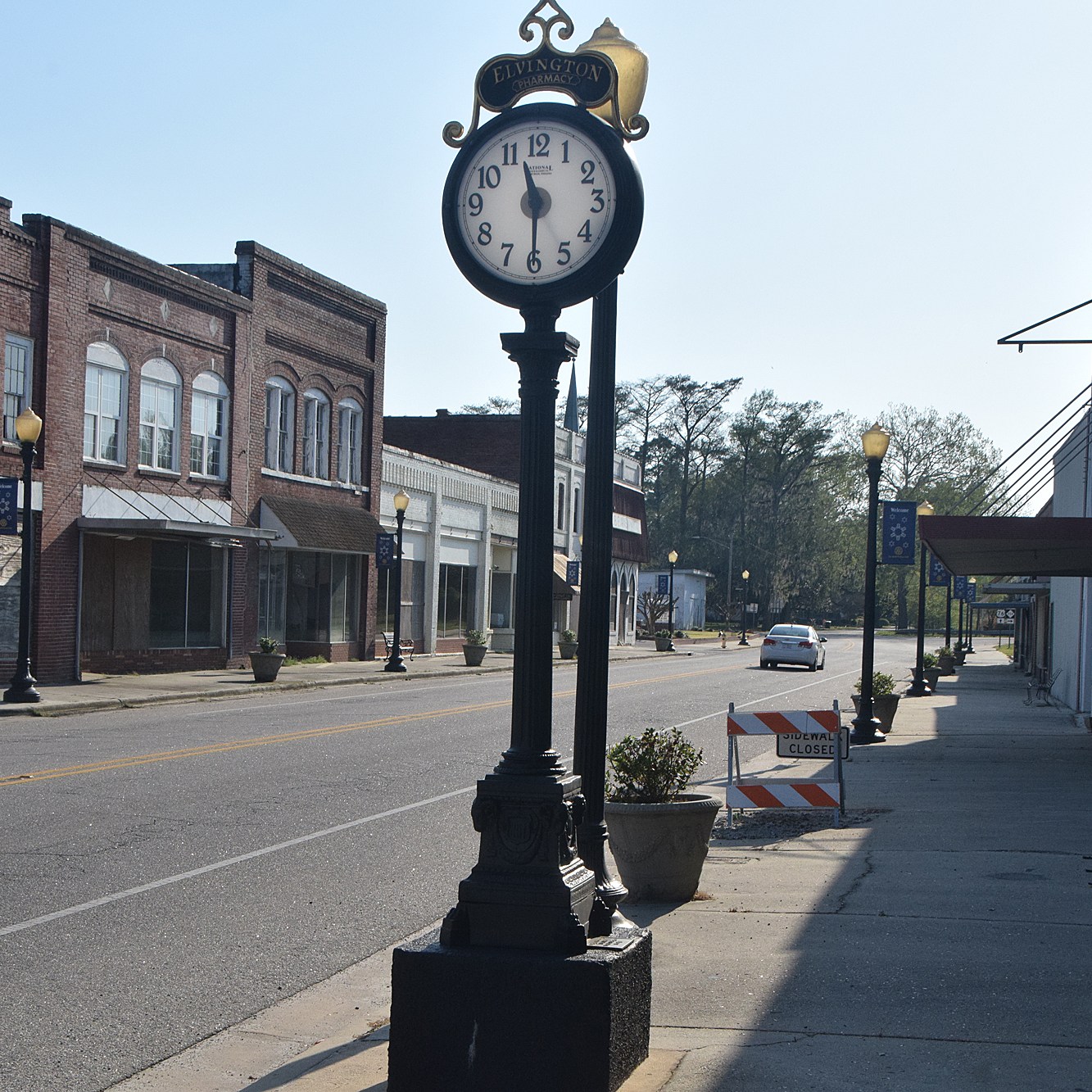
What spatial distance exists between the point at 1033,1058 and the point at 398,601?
29.4 meters

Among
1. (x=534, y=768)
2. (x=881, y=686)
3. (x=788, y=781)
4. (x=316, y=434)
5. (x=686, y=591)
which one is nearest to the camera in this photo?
(x=534, y=768)

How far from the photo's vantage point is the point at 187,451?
3108 centimetres

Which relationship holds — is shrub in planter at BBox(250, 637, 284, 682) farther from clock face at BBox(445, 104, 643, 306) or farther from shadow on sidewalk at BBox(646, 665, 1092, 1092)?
clock face at BBox(445, 104, 643, 306)

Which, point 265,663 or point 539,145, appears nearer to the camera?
point 539,145

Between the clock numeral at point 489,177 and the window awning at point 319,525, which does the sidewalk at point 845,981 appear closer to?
the clock numeral at point 489,177

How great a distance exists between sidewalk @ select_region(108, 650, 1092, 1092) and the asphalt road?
44 cm

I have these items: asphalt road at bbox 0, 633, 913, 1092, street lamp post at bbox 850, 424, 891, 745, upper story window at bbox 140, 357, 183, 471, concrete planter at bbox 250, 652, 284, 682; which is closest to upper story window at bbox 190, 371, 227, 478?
upper story window at bbox 140, 357, 183, 471

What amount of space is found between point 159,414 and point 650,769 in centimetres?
2400

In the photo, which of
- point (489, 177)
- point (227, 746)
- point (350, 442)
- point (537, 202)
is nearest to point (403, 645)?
point (350, 442)

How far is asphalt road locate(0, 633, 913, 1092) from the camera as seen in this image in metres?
6.22

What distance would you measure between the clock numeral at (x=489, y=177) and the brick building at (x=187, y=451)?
22.3 metres

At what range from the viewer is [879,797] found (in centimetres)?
1364

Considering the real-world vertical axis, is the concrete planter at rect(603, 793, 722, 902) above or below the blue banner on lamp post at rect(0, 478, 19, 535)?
below

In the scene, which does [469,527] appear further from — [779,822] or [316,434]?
[779,822]
